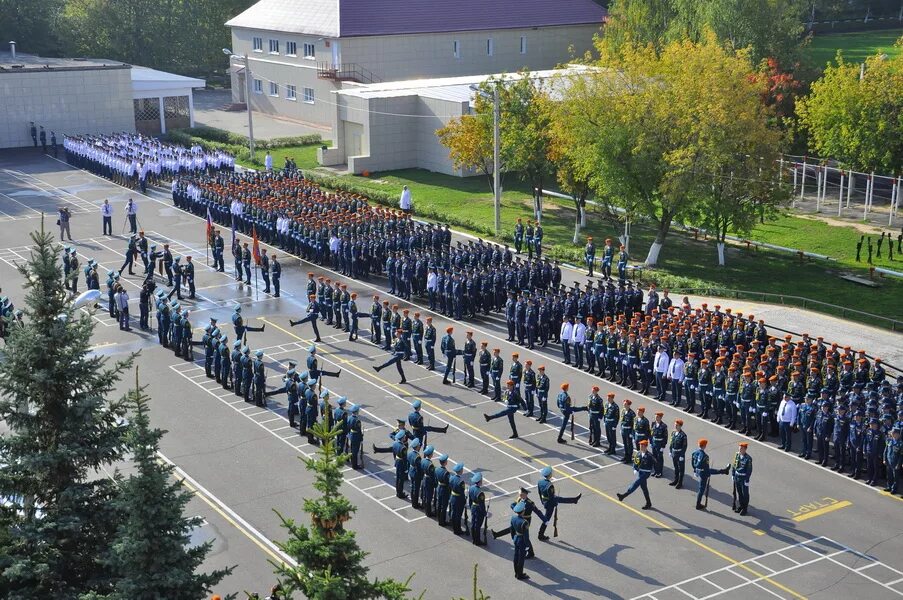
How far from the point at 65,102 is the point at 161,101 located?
564 cm

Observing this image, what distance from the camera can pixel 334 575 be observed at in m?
10.6

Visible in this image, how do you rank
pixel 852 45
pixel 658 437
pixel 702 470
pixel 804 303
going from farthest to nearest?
pixel 852 45 < pixel 804 303 < pixel 658 437 < pixel 702 470

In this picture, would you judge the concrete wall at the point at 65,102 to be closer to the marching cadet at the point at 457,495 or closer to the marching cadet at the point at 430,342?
the marching cadet at the point at 430,342

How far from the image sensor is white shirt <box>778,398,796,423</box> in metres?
22.7

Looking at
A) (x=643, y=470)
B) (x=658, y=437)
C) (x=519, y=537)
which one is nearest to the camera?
(x=519, y=537)

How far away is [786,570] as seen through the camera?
712 inches

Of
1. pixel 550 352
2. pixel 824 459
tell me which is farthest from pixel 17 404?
pixel 550 352

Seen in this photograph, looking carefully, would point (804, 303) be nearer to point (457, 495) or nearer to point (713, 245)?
point (713, 245)

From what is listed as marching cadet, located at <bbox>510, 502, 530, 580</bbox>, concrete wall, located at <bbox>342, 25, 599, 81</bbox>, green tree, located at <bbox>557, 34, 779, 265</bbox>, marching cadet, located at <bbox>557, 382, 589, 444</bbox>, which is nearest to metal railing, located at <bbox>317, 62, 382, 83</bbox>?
concrete wall, located at <bbox>342, 25, 599, 81</bbox>

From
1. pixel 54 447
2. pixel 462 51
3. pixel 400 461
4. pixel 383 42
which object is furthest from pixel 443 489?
pixel 462 51

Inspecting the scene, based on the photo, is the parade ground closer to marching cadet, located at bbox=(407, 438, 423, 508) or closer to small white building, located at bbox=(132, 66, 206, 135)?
marching cadet, located at bbox=(407, 438, 423, 508)

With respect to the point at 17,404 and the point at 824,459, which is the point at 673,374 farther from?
the point at 17,404

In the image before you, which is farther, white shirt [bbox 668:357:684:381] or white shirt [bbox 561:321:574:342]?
white shirt [bbox 561:321:574:342]

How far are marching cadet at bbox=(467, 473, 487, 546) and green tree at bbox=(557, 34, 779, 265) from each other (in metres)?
20.0
